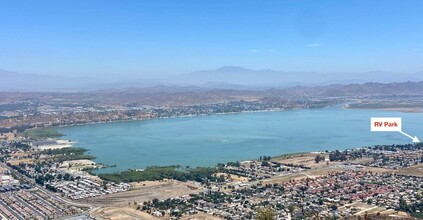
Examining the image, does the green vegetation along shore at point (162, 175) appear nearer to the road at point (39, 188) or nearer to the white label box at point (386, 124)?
the road at point (39, 188)

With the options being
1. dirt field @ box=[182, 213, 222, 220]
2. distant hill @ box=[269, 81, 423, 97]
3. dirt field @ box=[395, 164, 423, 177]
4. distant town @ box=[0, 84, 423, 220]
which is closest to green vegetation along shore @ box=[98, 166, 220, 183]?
distant town @ box=[0, 84, 423, 220]

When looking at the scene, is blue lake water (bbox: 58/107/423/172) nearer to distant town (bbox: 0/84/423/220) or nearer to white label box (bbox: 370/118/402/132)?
distant town (bbox: 0/84/423/220)

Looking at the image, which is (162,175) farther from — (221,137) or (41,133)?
(41,133)

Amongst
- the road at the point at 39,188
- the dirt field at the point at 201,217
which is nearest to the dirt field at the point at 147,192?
the road at the point at 39,188

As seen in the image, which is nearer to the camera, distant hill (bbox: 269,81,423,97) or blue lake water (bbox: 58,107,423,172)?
blue lake water (bbox: 58,107,423,172)

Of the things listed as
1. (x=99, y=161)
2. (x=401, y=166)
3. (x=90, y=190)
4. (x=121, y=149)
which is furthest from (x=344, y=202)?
(x=121, y=149)

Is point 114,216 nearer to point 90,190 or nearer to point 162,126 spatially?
point 90,190

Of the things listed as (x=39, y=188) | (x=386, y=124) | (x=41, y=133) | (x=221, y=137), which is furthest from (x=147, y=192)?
(x=41, y=133)
